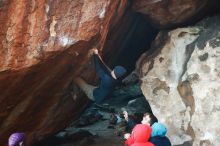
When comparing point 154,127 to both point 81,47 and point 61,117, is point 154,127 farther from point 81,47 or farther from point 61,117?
point 61,117

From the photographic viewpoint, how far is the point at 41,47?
784 centimetres

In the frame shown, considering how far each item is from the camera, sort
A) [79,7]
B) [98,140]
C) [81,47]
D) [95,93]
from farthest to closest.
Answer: [98,140]
[95,93]
[81,47]
[79,7]

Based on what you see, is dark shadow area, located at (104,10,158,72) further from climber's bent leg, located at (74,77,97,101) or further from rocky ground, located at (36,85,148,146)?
rocky ground, located at (36,85,148,146)

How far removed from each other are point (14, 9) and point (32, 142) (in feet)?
14.2

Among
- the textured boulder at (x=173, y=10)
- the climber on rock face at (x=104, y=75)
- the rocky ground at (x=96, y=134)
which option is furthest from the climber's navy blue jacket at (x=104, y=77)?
the rocky ground at (x=96, y=134)

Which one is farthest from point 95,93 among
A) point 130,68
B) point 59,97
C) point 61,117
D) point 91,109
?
point 91,109

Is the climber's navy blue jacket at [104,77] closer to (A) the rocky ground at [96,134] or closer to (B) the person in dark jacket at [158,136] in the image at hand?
(B) the person in dark jacket at [158,136]

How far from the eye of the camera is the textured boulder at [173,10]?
944 cm

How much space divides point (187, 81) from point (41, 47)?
11.6ft

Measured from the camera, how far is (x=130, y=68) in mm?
13148

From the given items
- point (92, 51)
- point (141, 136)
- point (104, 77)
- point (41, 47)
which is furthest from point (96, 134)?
point (141, 136)

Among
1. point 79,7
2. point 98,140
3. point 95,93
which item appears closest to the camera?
point 79,7

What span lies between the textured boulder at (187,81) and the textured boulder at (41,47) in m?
1.61

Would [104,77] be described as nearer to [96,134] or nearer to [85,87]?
[85,87]
